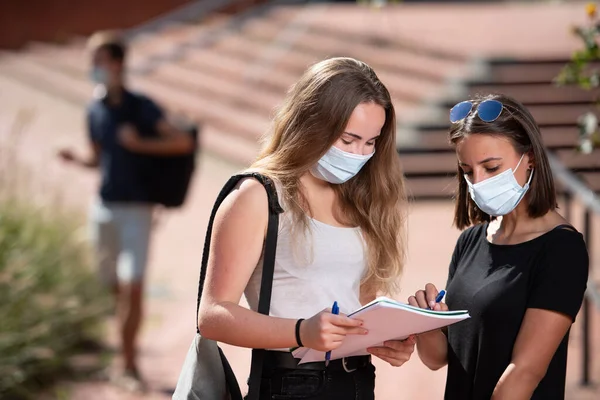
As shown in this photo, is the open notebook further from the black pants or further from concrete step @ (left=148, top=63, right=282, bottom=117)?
concrete step @ (left=148, top=63, right=282, bottom=117)

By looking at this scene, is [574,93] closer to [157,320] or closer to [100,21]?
[157,320]

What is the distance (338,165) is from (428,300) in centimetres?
46

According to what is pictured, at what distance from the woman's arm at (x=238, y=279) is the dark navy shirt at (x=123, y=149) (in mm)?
3908

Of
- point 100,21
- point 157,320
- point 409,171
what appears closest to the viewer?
point 157,320

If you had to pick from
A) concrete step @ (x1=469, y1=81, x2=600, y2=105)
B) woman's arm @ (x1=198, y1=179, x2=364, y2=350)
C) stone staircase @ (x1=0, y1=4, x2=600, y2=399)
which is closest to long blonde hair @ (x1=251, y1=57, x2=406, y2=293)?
woman's arm @ (x1=198, y1=179, x2=364, y2=350)

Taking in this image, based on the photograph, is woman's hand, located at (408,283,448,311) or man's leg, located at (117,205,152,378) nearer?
woman's hand, located at (408,283,448,311)

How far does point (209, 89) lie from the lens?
14.9 meters

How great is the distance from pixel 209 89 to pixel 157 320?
7.29 metres

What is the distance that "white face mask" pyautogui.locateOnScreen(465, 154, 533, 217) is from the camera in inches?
112

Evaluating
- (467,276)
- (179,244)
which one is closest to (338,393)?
(467,276)

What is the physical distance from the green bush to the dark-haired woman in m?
3.78

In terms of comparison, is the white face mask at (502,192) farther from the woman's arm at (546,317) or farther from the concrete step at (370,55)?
the concrete step at (370,55)

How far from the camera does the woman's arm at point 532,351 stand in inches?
107

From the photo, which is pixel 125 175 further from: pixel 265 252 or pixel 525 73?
pixel 525 73
